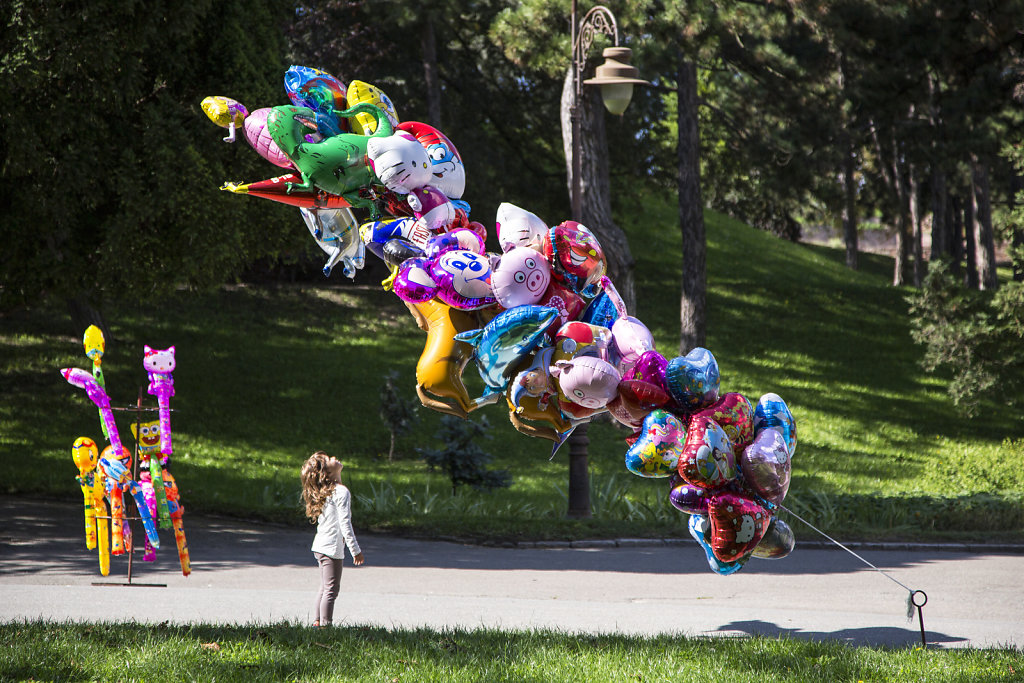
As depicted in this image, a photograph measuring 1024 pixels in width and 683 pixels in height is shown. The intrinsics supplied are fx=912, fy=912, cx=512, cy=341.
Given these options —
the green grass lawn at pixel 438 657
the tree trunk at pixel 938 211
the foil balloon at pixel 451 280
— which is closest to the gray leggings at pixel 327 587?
the green grass lawn at pixel 438 657

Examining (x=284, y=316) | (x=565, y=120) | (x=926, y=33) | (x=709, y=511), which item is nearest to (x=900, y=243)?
(x=926, y=33)

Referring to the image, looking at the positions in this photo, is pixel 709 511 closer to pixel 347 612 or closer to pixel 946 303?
pixel 347 612

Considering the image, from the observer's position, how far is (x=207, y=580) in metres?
8.88

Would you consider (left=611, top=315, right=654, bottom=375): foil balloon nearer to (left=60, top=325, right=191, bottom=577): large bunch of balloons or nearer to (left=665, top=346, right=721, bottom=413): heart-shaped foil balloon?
(left=665, top=346, right=721, bottom=413): heart-shaped foil balloon

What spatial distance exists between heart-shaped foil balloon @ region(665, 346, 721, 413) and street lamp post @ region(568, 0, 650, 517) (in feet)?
19.8

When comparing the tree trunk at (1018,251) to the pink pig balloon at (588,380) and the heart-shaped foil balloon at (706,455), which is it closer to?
the heart-shaped foil balloon at (706,455)

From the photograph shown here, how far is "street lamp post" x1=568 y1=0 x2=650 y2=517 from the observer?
386 inches

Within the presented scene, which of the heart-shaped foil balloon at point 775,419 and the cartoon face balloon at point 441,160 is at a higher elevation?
the cartoon face balloon at point 441,160

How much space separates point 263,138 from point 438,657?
3253 millimetres

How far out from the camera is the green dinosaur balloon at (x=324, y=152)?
444cm

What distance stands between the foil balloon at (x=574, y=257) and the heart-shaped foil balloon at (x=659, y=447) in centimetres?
78

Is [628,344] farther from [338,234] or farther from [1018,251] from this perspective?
[1018,251]

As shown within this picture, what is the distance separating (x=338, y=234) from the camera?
4945 mm

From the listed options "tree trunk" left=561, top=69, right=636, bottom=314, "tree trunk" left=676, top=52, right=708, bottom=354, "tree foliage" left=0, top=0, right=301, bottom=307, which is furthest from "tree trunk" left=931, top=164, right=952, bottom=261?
"tree foliage" left=0, top=0, right=301, bottom=307
